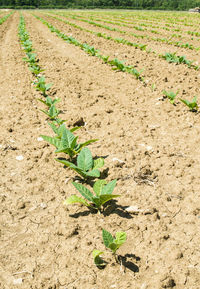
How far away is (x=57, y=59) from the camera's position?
22.0ft

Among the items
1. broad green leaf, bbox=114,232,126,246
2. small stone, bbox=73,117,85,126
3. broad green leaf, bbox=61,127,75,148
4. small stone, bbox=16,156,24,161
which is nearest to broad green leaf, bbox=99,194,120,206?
broad green leaf, bbox=114,232,126,246

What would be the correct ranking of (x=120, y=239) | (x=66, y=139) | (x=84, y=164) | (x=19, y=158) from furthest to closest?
(x=19, y=158), (x=66, y=139), (x=84, y=164), (x=120, y=239)

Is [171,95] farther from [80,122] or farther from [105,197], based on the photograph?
[105,197]

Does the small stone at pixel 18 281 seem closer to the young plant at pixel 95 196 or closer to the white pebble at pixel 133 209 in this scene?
the young plant at pixel 95 196

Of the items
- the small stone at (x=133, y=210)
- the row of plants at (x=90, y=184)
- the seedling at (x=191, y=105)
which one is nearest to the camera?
the row of plants at (x=90, y=184)

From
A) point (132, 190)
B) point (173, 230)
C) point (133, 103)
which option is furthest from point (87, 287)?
point (133, 103)

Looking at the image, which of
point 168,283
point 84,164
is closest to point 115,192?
point 84,164

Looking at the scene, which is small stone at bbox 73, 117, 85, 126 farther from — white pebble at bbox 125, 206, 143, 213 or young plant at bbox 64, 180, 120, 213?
white pebble at bbox 125, 206, 143, 213

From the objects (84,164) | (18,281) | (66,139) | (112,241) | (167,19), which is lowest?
(18,281)

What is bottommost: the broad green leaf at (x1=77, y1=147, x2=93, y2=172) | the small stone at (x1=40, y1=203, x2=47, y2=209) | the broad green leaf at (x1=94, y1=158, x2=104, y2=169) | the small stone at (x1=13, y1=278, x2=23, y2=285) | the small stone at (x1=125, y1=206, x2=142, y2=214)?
the small stone at (x1=13, y1=278, x2=23, y2=285)

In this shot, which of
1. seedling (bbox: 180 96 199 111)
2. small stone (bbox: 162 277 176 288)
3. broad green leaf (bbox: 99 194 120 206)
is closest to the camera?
small stone (bbox: 162 277 176 288)

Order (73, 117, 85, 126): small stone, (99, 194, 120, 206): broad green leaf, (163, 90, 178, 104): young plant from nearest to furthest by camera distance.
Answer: (99, 194, 120, 206): broad green leaf, (73, 117, 85, 126): small stone, (163, 90, 178, 104): young plant

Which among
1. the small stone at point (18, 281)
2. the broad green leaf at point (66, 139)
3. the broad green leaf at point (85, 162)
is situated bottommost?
the small stone at point (18, 281)

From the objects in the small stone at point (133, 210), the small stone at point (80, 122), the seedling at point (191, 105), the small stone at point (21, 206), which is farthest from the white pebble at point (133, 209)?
the seedling at point (191, 105)
